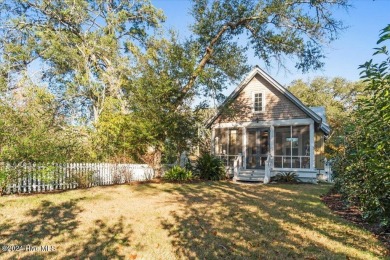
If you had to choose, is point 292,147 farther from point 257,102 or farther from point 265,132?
point 257,102

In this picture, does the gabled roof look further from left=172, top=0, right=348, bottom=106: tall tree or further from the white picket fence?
the white picket fence

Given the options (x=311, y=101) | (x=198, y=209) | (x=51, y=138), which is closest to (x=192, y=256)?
(x=198, y=209)

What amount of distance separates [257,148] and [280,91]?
4.05 metres

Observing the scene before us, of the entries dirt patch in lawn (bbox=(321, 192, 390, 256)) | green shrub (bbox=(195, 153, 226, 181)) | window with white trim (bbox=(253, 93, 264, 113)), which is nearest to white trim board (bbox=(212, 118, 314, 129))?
window with white trim (bbox=(253, 93, 264, 113))

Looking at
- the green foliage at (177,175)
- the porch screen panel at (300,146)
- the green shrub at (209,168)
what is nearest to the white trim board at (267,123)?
the porch screen panel at (300,146)

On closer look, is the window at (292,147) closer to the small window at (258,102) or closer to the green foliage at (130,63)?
the small window at (258,102)

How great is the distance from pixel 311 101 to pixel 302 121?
27.7m

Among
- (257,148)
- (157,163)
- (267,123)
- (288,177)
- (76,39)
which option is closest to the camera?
(288,177)

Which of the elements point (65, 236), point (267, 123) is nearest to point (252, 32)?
point (267, 123)

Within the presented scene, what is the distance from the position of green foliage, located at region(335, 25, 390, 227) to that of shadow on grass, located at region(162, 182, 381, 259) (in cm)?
75

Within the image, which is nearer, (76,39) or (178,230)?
(178,230)

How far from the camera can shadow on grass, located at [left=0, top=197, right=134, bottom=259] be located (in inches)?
159

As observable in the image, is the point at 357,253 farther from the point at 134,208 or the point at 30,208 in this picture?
the point at 30,208

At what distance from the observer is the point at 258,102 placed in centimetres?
1775
